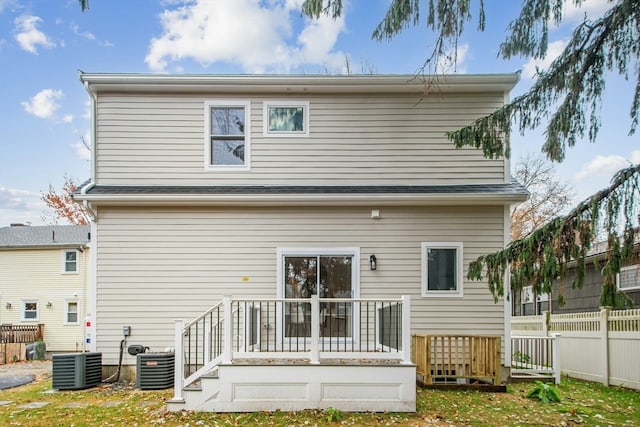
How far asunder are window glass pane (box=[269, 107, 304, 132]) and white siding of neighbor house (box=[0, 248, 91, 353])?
14.3m

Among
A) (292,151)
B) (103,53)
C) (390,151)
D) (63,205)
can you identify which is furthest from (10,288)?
(390,151)

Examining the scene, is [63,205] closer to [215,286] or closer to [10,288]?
[10,288]

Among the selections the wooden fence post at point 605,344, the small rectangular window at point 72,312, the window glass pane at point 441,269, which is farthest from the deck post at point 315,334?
the small rectangular window at point 72,312

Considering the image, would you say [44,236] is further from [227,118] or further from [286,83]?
[286,83]

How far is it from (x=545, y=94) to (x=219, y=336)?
639 centimetres

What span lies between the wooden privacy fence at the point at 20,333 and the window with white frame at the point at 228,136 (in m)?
14.5

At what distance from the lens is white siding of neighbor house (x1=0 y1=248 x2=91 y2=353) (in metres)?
19.1

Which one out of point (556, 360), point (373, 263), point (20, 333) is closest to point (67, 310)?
point (20, 333)

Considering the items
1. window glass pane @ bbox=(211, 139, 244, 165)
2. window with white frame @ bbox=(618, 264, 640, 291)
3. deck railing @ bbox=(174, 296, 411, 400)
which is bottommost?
deck railing @ bbox=(174, 296, 411, 400)

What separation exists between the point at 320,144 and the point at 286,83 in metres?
1.34

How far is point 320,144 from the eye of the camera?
29.1ft

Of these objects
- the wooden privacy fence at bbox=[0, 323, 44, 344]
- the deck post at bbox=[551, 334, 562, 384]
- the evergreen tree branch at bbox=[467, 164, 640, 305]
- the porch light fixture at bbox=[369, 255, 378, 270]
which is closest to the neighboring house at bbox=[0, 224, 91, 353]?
the wooden privacy fence at bbox=[0, 323, 44, 344]

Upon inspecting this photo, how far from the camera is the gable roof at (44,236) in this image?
1930 cm

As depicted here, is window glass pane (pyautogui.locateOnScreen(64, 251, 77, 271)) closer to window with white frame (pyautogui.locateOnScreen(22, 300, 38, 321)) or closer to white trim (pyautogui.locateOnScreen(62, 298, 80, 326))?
white trim (pyautogui.locateOnScreen(62, 298, 80, 326))
